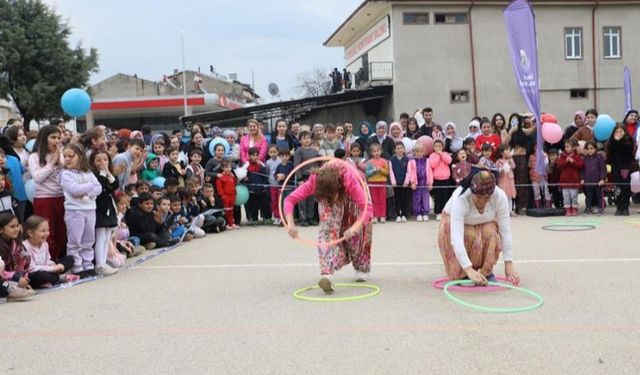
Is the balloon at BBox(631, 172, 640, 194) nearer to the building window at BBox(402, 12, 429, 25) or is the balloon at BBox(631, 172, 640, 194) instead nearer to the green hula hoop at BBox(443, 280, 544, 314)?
the green hula hoop at BBox(443, 280, 544, 314)

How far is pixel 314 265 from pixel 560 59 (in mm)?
28274

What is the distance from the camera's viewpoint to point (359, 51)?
125 ft

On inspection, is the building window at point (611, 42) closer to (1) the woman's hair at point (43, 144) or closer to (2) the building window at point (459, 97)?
(2) the building window at point (459, 97)

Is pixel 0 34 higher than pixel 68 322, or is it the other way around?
pixel 0 34

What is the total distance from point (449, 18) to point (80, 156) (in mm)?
27247

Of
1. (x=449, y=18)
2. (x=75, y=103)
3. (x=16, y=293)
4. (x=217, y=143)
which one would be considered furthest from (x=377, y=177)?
(x=449, y=18)

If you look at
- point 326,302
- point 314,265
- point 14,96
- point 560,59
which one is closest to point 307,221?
point 314,265

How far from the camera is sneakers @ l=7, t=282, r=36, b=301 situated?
637 centimetres

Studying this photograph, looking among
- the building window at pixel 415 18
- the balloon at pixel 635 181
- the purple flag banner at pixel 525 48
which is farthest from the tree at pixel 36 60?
the balloon at pixel 635 181

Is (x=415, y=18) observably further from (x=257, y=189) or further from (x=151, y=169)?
(x=151, y=169)

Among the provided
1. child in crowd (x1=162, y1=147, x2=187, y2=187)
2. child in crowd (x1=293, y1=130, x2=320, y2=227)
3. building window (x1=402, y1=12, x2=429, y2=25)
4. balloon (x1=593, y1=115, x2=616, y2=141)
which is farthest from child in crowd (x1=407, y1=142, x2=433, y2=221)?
building window (x1=402, y1=12, x2=429, y2=25)

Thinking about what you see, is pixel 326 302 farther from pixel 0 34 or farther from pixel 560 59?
pixel 0 34

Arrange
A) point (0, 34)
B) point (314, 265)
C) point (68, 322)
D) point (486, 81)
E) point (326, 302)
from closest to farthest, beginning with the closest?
point (68, 322) → point (326, 302) → point (314, 265) → point (486, 81) → point (0, 34)

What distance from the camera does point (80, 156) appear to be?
7.41 meters
